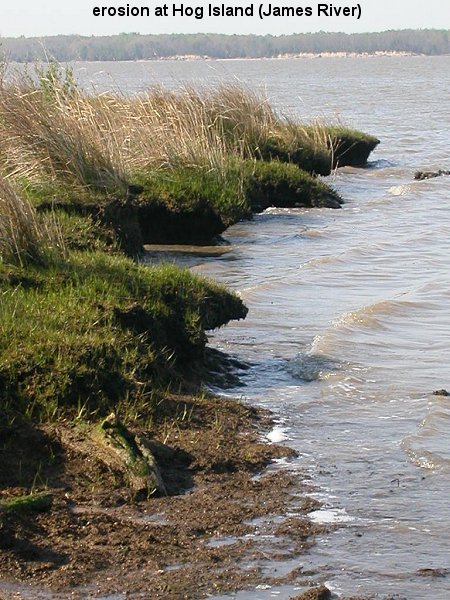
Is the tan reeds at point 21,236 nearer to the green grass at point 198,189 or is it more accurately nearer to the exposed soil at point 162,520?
the exposed soil at point 162,520

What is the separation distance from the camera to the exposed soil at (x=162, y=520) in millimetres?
5016

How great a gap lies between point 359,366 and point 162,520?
3.83 metres

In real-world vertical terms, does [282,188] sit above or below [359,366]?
above

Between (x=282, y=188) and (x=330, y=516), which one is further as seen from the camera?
(x=282, y=188)

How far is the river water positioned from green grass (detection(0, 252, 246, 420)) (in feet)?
2.20

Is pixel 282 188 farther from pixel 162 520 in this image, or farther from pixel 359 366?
pixel 162 520

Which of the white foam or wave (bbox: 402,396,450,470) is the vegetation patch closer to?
wave (bbox: 402,396,450,470)

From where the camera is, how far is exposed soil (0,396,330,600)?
5016 millimetres

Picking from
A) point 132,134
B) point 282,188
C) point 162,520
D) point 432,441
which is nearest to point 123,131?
point 132,134

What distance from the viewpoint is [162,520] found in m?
5.67

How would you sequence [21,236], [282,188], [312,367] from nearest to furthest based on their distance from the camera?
[21,236] < [312,367] < [282,188]

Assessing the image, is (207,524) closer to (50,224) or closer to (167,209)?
(50,224)

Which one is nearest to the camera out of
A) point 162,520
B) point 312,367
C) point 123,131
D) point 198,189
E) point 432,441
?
point 162,520

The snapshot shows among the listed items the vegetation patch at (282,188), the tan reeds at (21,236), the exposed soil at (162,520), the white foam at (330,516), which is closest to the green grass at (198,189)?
the vegetation patch at (282,188)
